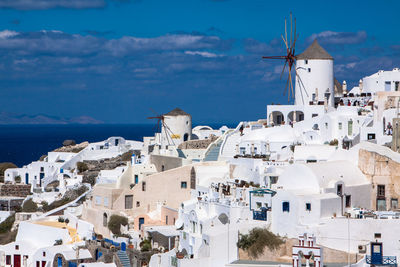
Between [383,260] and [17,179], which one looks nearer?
[383,260]

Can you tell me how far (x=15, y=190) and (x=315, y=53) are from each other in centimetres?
2070

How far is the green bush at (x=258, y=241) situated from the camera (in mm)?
Result: 28281

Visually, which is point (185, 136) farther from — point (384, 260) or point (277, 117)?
point (384, 260)

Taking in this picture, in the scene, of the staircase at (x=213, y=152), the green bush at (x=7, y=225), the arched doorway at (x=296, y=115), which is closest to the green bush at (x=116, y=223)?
the staircase at (x=213, y=152)

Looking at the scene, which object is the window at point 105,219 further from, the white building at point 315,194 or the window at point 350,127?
the window at point 350,127

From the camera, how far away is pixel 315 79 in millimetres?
43375

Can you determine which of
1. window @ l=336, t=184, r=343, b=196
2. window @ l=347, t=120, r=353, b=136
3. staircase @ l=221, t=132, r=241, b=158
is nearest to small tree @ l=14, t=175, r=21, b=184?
staircase @ l=221, t=132, r=241, b=158

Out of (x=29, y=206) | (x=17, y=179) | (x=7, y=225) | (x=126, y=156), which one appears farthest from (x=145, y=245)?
(x=17, y=179)

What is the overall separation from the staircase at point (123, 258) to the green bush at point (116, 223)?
11.1 feet

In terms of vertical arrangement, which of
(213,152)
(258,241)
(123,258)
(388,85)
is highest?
(388,85)

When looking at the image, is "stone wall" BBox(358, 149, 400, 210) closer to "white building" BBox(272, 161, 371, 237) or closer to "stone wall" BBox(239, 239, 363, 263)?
"white building" BBox(272, 161, 371, 237)

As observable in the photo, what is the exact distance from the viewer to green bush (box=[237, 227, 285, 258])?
28281 mm

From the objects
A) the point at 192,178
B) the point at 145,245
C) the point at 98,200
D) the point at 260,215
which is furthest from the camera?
the point at 98,200

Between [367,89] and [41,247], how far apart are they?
2019 centimetres
